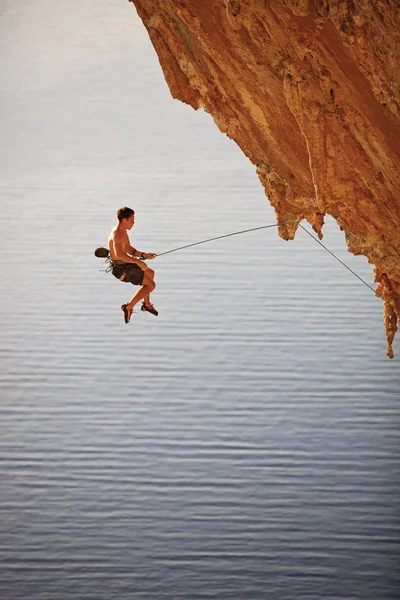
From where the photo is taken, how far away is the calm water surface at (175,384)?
24.2ft

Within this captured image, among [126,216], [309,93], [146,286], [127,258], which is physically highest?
[309,93]

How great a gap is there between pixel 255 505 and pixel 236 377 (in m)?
2.03

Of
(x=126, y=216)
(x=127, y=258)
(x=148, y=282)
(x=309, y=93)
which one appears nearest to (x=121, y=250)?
(x=127, y=258)

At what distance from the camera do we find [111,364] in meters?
10.1

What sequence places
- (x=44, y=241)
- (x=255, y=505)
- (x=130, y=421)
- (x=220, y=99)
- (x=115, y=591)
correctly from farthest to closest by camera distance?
1. (x=44, y=241)
2. (x=130, y=421)
3. (x=255, y=505)
4. (x=115, y=591)
5. (x=220, y=99)

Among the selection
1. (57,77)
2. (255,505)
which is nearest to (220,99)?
(255,505)

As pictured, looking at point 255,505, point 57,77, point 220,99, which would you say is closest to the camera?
point 220,99

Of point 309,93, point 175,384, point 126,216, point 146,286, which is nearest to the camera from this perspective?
point 309,93

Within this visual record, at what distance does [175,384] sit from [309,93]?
4.69 m

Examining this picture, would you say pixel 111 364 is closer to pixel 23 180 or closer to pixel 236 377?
pixel 236 377

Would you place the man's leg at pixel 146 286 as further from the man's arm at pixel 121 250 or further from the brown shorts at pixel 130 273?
the man's arm at pixel 121 250

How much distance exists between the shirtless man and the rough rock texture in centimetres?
107

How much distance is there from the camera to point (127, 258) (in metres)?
6.22

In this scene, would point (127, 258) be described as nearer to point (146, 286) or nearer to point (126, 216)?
point (126, 216)
